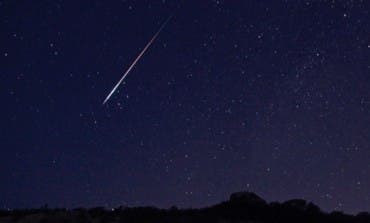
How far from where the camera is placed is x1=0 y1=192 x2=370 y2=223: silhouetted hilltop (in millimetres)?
31703

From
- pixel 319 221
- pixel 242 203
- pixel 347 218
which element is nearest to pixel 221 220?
pixel 242 203

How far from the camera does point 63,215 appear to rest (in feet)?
107

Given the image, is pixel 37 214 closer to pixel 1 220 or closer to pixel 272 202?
pixel 1 220

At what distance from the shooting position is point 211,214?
104 ft

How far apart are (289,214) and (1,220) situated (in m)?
15.8

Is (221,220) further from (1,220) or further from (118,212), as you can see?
(1,220)

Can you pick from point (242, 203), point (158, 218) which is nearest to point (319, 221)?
point (242, 203)

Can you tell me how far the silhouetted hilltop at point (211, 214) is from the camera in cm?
3170

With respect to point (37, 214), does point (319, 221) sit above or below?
below

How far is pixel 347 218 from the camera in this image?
34156 millimetres

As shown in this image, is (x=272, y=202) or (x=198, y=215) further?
(x=272, y=202)

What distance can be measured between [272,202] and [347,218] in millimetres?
4385

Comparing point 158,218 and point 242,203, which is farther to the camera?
point 242,203

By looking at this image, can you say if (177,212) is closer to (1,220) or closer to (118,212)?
(118,212)
